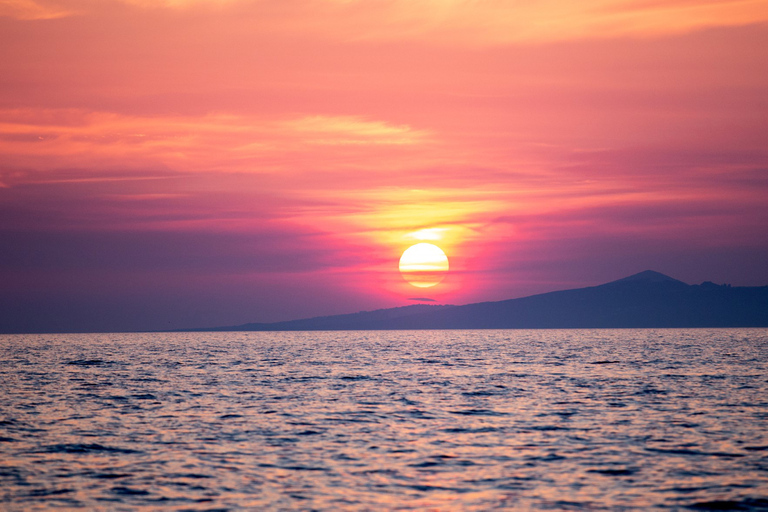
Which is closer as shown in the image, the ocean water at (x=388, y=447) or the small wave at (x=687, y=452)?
the ocean water at (x=388, y=447)

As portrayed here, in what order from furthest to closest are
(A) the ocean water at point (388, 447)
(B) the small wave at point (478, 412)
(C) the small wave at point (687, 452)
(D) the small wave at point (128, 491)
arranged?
1. (B) the small wave at point (478, 412)
2. (C) the small wave at point (687, 452)
3. (D) the small wave at point (128, 491)
4. (A) the ocean water at point (388, 447)

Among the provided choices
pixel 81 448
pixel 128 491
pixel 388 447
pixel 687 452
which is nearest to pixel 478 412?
pixel 388 447

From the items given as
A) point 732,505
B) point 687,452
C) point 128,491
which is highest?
point 687,452

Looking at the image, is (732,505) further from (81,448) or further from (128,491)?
(81,448)

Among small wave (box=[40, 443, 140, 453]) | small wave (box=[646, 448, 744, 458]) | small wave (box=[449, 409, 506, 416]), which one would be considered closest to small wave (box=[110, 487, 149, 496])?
small wave (box=[40, 443, 140, 453])

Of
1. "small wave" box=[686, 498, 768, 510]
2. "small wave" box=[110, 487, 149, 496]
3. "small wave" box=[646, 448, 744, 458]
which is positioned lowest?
"small wave" box=[110, 487, 149, 496]

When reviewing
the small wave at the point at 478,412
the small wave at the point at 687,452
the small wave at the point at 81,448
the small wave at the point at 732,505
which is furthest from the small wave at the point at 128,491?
the small wave at the point at 478,412

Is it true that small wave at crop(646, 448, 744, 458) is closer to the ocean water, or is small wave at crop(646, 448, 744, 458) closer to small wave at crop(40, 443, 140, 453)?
the ocean water

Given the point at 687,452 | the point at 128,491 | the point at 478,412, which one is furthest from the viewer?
the point at 478,412

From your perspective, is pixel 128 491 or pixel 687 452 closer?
pixel 128 491

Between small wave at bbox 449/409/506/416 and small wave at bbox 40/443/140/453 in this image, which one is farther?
small wave at bbox 449/409/506/416

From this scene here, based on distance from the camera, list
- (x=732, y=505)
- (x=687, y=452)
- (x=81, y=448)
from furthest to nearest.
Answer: (x=81, y=448)
(x=687, y=452)
(x=732, y=505)

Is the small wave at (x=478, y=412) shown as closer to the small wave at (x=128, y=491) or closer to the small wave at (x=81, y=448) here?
the small wave at (x=81, y=448)

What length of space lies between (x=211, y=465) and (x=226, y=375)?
50646 millimetres
